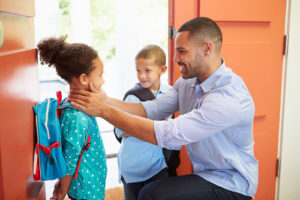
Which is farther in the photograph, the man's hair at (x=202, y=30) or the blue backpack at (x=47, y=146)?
the man's hair at (x=202, y=30)

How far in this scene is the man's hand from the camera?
1.36 m

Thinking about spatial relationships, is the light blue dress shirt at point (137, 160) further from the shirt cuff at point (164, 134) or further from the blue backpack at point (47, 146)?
the blue backpack at point (47, 146)

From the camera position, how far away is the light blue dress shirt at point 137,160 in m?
1.90

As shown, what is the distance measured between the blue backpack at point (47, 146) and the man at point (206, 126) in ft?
0.55

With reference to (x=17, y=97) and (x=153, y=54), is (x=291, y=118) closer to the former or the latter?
(x=153, y=54)

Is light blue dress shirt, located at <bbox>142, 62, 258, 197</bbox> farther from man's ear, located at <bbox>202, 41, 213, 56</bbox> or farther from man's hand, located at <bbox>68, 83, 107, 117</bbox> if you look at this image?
man's hand, located at <bbox>68, 83, 107, 117</bbox>

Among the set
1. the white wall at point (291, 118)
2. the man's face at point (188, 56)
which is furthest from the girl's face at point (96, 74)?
the white wall at point (291, 118)

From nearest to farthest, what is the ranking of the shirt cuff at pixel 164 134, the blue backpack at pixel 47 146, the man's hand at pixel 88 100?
the blue backpack at pixel 47 146 < the man's hand at pixel 88 100 < the shirt cuff at pixel 164 134

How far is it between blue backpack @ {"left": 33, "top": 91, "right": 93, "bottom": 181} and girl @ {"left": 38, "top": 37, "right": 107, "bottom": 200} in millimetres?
52

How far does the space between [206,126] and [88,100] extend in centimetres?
57

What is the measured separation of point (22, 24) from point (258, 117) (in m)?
1.73

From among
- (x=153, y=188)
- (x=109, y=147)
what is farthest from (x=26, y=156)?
(x=109, y=147)

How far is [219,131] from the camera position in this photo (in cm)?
162

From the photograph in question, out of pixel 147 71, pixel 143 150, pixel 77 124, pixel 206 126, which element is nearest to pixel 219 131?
pixel 206 126
